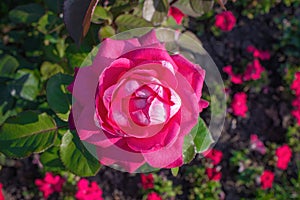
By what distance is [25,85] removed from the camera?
1.59 meters

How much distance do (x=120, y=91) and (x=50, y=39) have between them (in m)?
1.09

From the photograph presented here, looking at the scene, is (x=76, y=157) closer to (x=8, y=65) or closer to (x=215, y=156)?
(x=8, y=65)

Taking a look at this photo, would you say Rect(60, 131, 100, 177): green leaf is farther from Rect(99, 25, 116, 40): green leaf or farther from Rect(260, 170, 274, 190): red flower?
Rect(260, 170, 274, 190): red flower

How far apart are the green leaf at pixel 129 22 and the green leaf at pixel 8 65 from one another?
1.75 feet

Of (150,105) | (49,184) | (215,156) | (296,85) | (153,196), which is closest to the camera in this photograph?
(150,105)

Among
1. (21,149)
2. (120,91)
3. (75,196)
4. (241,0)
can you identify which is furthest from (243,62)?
(120,91)

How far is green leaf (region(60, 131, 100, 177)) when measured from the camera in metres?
1.01

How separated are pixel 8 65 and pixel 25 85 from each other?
9 centimetres

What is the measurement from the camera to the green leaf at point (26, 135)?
1.05 meters

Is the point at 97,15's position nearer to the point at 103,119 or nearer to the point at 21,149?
the point at 21,149

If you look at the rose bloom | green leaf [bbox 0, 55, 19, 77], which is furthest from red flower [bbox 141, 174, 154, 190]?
the rose bloom

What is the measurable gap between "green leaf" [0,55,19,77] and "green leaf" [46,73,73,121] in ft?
1.75

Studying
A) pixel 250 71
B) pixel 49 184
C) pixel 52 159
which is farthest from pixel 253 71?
pixel 52 159

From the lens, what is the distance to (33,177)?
81.6 inches
